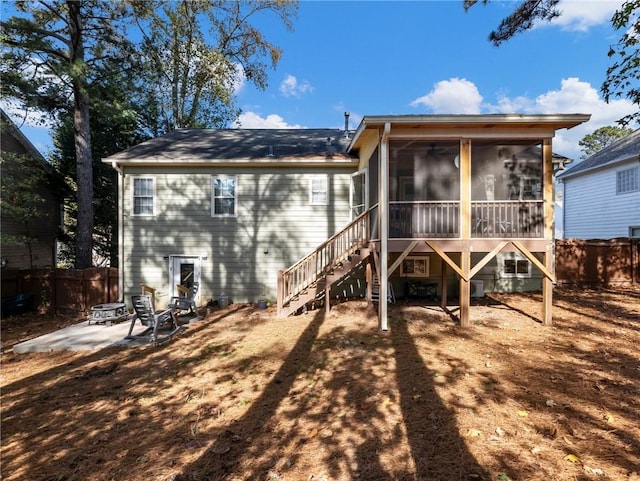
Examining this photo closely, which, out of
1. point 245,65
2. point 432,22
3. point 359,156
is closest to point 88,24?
point 245,65

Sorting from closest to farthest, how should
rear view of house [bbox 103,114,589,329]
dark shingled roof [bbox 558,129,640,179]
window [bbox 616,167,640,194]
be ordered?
rear view of house [bbox 103,114,589,329], window [bbox 616,167,640,194], dark shingled roof [bbox 558,129,640,179]

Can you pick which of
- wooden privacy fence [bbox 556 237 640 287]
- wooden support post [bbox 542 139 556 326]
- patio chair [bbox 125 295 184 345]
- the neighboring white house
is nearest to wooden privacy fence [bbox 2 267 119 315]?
patio chair [bbox 125 295 184 345]

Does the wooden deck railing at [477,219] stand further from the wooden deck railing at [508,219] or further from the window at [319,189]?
the window at [319,189]

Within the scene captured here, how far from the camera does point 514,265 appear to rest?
34.6ft

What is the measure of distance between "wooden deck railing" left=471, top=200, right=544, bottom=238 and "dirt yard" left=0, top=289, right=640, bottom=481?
2.21m

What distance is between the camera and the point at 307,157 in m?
9.71

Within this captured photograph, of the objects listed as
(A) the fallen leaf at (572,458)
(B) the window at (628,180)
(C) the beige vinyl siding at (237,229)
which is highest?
(B) the window at (628,180)

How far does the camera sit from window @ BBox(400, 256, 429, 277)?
9.76 m

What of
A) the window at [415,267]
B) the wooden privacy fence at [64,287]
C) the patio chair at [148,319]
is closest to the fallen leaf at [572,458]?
the window at [415,267]

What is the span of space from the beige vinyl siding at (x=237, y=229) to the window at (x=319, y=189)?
142 mm

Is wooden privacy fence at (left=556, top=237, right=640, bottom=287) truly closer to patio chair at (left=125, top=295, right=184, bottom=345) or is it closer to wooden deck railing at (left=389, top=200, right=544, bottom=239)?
wooden deck railing at (left=389, top=200, right=544, bottom=239)

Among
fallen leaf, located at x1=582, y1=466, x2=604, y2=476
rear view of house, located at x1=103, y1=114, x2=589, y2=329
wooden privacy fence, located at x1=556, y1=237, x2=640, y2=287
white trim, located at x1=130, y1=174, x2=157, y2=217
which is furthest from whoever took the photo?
wooden privacy fence, located at x1=556, y1=237, x2=640, y2=287

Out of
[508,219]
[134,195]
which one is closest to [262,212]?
[134,195]

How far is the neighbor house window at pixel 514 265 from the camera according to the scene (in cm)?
1051
